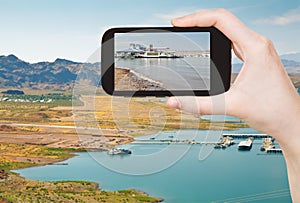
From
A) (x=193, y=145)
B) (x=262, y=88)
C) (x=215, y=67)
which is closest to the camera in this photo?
(x=262, y=88)

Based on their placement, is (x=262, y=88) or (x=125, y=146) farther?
(x=125, y=146)

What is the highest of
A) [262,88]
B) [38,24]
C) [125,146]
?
[38,24]

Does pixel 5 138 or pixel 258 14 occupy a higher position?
pixel 258 14

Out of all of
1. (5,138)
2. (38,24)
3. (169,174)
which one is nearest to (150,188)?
(169,174)

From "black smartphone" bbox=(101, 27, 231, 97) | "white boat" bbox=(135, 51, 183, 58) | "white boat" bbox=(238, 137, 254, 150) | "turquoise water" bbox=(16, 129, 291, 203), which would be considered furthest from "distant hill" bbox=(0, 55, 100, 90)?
"black smartphone" bbox=(101, 27, 231, 97)

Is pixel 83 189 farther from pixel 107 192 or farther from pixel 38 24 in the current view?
pixel 38 24

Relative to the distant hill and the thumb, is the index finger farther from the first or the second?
the distant hill

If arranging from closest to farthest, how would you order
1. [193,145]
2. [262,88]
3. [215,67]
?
[262,88]
[215,67]
[193,145]
